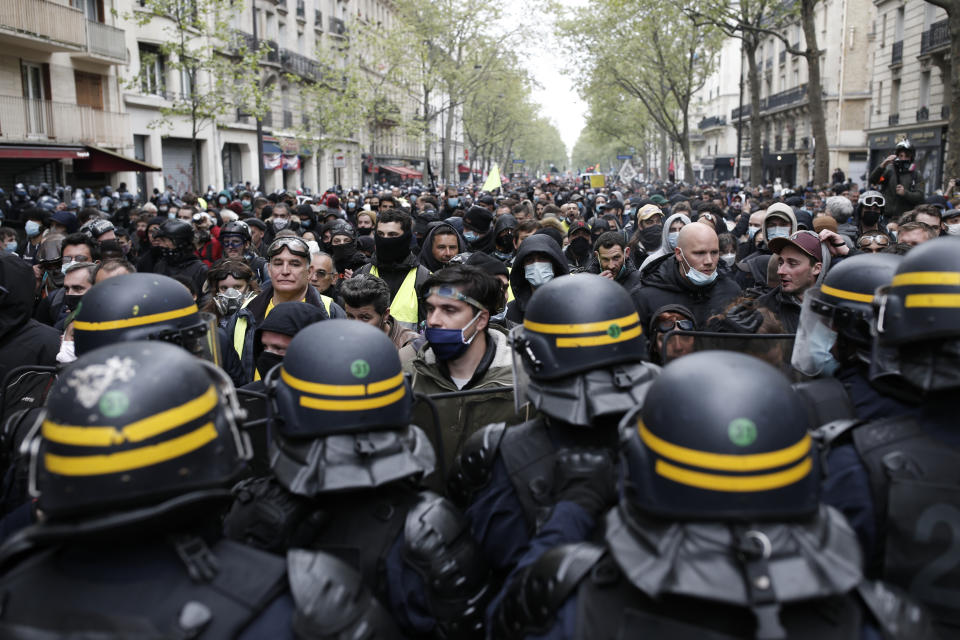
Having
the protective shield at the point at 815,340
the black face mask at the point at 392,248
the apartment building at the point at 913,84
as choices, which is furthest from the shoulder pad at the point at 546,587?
the apartment building at the point at 913,84

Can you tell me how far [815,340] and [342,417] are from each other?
1738 millimetres

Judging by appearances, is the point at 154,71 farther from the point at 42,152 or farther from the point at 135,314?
the point at 135,314

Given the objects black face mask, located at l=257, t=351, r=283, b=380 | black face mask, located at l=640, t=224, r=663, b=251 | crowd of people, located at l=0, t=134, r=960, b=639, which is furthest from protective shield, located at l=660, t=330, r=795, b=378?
black face mask, located at l=640, t=224, r=663, b=251

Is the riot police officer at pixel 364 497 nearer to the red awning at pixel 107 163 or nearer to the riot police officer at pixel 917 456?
the riot police officer at pixel 917 456

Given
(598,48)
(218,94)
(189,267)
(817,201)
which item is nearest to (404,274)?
(189,267)

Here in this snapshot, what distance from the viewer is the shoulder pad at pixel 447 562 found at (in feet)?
6.86

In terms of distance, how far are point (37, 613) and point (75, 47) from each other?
911 inches

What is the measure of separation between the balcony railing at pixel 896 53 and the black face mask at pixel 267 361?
112 feet

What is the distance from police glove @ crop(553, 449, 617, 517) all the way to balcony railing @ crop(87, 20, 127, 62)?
23654mm

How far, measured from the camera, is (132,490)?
1.60m

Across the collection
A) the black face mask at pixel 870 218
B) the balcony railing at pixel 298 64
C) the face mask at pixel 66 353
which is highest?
the balcony railing at pixel 298 64

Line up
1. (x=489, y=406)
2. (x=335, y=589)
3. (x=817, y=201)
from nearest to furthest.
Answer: (x=335, y=589)
(x=489, y=406)
(x=817, y=201)

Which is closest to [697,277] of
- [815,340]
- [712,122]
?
[815,340]

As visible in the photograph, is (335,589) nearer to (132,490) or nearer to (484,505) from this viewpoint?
(132,490)
